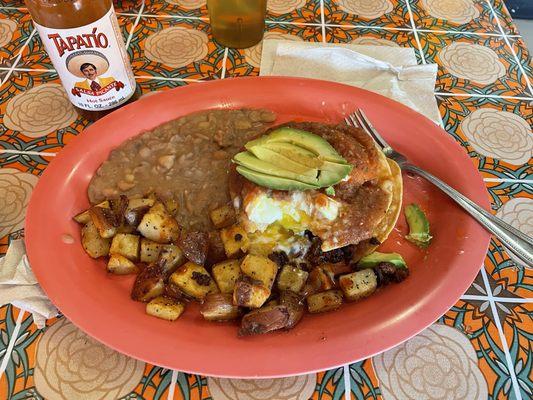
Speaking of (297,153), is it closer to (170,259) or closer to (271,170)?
(271,170)

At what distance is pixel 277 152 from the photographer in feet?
4.32

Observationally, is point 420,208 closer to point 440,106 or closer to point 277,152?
point 277,152

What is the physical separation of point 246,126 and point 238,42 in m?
0.65

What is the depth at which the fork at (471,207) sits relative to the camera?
A: 1245 millimetres

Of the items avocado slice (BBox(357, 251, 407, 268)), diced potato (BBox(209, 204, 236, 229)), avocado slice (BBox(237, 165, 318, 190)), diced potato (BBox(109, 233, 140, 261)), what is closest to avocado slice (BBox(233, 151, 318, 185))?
avocado slice (BBox(237, 165, 318, 190))

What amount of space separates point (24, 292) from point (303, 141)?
85 cm

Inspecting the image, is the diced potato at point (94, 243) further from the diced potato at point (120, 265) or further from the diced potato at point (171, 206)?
the diced potato at point (171, 206)

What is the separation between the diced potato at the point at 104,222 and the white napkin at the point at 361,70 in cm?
95

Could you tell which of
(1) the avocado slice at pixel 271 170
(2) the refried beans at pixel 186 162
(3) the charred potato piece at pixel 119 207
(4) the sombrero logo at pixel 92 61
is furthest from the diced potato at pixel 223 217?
(4) the sombrero logo at pixel 92 61

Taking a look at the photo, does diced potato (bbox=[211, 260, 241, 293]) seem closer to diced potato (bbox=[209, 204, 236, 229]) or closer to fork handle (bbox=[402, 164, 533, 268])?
diced potato (bbox=[209, 204, 236, 229])

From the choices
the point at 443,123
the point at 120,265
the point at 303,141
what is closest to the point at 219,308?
the point at 120,265

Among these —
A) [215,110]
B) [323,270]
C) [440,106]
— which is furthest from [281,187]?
[440,106]

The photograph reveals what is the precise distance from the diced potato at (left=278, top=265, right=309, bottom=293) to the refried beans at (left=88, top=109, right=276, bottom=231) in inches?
11.0

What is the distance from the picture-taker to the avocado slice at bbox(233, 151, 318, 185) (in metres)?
1.25
